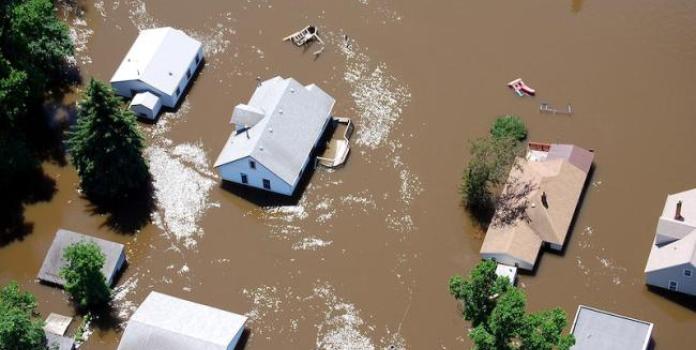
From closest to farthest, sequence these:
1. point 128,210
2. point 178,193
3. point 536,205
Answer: point 536,205 < point 128,210 < point 178,193

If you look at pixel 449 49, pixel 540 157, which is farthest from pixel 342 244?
pixel 449 49

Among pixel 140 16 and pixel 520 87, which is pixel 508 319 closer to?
pixel 520 87

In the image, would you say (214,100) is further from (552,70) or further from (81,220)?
(552,70)

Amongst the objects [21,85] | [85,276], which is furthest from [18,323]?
[21,85]

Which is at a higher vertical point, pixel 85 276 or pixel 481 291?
pixel 481 291

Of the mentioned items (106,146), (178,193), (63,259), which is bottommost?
(63,259)

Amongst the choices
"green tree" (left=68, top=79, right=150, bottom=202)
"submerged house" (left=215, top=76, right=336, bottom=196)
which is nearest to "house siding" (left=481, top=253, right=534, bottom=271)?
"submerged house" (left=215, top=76, right=336, bottom=196)

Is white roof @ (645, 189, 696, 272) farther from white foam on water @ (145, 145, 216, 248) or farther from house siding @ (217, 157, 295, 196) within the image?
white foam on water @ (145, 145, 216, 248)
